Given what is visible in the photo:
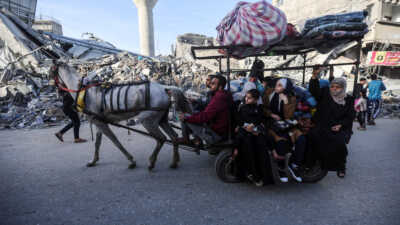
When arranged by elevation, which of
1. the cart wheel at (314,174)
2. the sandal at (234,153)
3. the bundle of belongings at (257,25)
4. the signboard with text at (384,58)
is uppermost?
the signboard with text at (384,58)

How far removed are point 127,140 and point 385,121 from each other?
27.0 feet

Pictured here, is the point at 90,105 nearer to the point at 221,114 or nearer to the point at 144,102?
the point at 144,102

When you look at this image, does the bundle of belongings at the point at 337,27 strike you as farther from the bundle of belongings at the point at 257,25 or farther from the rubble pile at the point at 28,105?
the rubble pile at the point at 28,105

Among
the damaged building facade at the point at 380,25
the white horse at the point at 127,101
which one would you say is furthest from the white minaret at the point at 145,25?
the white horse at the point at 127,101

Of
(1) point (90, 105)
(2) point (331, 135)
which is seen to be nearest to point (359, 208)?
(2) point (331, 135)

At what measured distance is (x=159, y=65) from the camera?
13250mm

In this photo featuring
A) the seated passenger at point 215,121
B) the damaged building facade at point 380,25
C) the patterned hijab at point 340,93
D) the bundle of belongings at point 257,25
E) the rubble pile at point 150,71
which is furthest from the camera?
the damaged building facade at point 380,25

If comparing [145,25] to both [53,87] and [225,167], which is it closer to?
[53,87]

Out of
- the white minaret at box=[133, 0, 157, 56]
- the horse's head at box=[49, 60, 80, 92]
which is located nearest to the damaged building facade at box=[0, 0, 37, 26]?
the white minaret at box=[133, 0, 157, 56]

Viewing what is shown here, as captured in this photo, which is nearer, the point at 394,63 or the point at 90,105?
the point at 90,105

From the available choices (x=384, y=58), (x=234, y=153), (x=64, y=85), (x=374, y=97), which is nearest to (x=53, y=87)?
(x=64, y=85)

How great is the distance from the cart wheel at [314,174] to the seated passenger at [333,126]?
0.15 meters

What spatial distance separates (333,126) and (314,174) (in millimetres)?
684

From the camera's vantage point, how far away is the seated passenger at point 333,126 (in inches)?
101
